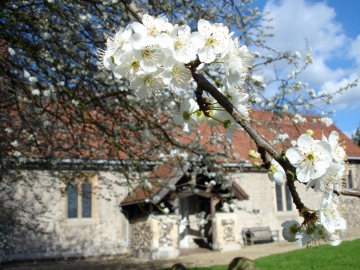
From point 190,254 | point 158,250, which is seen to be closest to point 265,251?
point 190,254

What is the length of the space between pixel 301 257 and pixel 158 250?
4.61 metres

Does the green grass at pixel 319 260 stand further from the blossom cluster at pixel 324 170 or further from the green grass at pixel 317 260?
the blossom cluster at pixel 324 170

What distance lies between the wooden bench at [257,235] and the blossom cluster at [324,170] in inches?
630

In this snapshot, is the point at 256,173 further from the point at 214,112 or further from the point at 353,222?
the point at 214,112

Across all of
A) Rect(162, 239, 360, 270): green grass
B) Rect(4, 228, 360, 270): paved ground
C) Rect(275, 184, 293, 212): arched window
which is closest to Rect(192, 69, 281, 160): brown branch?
Rect(162, 239, 360, 270): green grass

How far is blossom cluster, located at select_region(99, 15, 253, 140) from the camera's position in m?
1.39

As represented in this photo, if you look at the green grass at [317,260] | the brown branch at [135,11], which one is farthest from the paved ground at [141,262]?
the brown branch at [135,11]

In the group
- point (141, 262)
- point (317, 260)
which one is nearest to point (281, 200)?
point (141, 262)

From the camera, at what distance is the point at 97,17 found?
648 cm

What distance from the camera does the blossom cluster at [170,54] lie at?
139cm

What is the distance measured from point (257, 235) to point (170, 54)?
16712 millimetres

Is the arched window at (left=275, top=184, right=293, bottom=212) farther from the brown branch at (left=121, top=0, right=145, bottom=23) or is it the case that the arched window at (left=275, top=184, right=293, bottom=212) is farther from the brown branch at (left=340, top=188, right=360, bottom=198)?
the brown branch at (left=340, top=188, right=360, bottom=198)

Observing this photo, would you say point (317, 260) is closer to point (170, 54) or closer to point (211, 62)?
point (211, 62)

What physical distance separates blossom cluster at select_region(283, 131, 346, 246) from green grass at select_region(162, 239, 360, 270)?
843 centimetres
